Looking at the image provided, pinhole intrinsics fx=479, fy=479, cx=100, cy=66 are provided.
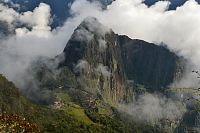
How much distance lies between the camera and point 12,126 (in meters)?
23.1

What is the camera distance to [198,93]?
2134 centimetres

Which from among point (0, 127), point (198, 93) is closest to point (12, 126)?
point (0, 127)

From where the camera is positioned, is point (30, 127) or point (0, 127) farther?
point (30, 127)

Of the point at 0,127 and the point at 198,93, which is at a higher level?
the point at 198,93

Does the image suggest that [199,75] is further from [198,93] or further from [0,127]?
[0,127]

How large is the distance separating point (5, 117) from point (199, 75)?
32.7ft

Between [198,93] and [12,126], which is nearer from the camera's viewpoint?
[198,93]

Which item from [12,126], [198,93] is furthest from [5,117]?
[198,93]

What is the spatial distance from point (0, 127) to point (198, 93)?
9170mm

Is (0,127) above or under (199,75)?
under

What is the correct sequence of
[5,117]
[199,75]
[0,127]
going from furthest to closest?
[5,117]
[0,127]
[199,75]

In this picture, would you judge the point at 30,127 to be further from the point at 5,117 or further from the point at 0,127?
the point at 0,127

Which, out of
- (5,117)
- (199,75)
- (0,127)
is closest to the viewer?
(199,75)

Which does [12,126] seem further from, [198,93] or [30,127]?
[198,93]
